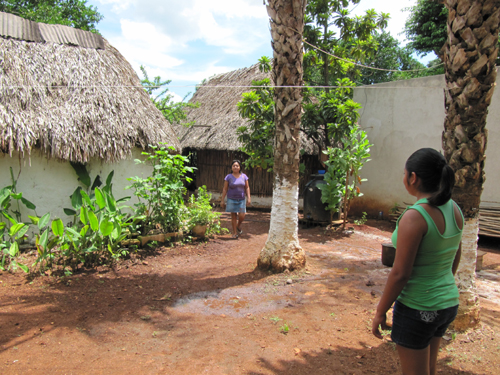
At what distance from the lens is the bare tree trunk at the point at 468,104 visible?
9.51 feet

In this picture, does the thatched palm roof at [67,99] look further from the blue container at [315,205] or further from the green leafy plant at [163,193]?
the blue container at [315,205]

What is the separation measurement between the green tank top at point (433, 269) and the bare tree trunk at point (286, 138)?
Result: 3.06 metres

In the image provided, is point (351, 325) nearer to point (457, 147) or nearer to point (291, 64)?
point (457, 147)

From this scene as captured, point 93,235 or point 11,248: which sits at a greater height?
point 93,235

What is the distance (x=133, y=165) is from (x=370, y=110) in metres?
6.48

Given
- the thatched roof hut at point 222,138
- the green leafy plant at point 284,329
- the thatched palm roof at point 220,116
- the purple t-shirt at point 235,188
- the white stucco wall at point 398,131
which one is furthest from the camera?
the thatched palm roof at point 220,116

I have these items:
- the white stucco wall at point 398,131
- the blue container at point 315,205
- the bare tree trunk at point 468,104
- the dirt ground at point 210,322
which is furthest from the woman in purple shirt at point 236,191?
the bare tree trunk at point 468,104

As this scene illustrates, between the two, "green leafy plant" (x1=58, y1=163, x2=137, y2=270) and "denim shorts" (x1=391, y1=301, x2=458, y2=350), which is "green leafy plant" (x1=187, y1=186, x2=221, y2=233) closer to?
"green leafy plant" (x1=58, y1=163, x2=137, y2=270)

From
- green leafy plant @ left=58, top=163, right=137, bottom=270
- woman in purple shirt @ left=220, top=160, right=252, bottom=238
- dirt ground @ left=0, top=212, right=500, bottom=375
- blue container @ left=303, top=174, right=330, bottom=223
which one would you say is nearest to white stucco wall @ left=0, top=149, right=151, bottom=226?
green leafy plant @ left=58, top=163, right=137, bottom=270

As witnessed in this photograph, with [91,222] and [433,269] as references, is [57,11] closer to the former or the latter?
[91,222]

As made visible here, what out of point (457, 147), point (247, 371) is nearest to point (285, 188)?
point (457, 147)

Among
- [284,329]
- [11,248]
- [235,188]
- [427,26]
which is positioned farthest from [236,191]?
[427,26]

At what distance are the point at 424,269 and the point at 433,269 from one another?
46mm

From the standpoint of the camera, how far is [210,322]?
11.6ft
